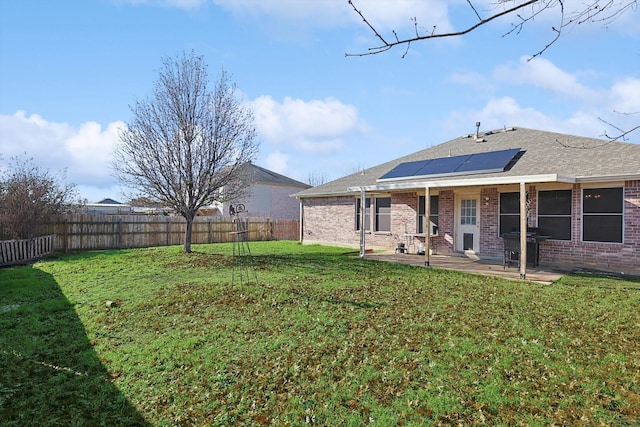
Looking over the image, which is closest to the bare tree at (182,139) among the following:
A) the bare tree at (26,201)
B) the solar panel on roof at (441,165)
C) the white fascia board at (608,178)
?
the bare tree at (26,201)

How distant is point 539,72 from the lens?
4.54 metres

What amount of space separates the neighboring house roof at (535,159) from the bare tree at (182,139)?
17.6 feet

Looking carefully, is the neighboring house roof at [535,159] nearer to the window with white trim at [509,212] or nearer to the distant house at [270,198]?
the window with white trim at [509,212]

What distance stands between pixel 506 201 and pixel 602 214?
2.60 m

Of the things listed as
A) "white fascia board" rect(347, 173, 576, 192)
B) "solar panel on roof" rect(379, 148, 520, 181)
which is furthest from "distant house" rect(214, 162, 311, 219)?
"white fascia board" rect(347, 173, 576, 192)

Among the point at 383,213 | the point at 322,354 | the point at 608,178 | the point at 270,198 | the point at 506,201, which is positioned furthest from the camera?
the point at 270,198

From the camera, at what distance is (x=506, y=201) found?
12250 mm

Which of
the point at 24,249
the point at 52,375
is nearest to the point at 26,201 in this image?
the point at 24,249

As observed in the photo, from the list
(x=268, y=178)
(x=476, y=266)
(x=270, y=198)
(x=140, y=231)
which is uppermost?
(x=268, y=178)

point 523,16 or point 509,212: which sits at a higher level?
point 523,16

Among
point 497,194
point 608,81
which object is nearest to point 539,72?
point 608,81

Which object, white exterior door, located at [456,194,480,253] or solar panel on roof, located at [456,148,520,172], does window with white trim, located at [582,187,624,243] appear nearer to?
solar panel on roof, located at [456,148,520,172]

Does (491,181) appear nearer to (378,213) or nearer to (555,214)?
(555,214)

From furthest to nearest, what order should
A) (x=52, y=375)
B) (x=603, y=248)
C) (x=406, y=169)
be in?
(x=406, y=169) → (x=603, y=248) → (x=52, y=375)
